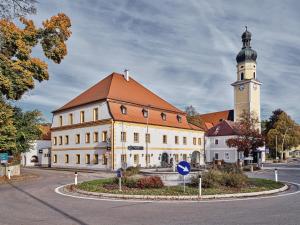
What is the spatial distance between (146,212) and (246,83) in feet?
268

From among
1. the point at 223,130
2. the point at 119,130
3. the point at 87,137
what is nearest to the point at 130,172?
the point at 119,130

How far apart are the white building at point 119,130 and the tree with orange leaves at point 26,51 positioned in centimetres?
2188

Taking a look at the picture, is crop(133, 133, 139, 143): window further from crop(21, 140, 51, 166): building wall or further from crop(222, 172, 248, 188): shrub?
crop(222, 172, 248, 188): shrub

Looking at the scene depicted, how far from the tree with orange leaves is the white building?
21878 millimetres

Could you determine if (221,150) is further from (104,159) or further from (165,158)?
(104,159)

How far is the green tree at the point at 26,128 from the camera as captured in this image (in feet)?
122

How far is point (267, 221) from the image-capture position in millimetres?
10148

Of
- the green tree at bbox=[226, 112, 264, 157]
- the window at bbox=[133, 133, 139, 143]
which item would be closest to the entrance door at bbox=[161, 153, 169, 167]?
the window at bbox=[133, 133, 139, 143]

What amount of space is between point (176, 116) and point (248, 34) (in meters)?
45.4

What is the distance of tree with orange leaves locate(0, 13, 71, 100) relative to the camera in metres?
22.9

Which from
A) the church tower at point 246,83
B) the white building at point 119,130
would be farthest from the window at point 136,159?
the church tower at point 246,83

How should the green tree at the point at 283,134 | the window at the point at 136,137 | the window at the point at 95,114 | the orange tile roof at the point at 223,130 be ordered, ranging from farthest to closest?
the green tree at the point at 283,134 < the orange tile roof at the point at 223,130 < the window at the point at 136,137 < the window at the point at 95,114

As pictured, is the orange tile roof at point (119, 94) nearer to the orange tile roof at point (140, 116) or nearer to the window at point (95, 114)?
the orange tile roof at point (140, 116)

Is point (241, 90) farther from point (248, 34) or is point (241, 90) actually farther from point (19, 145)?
point (19, 145)
